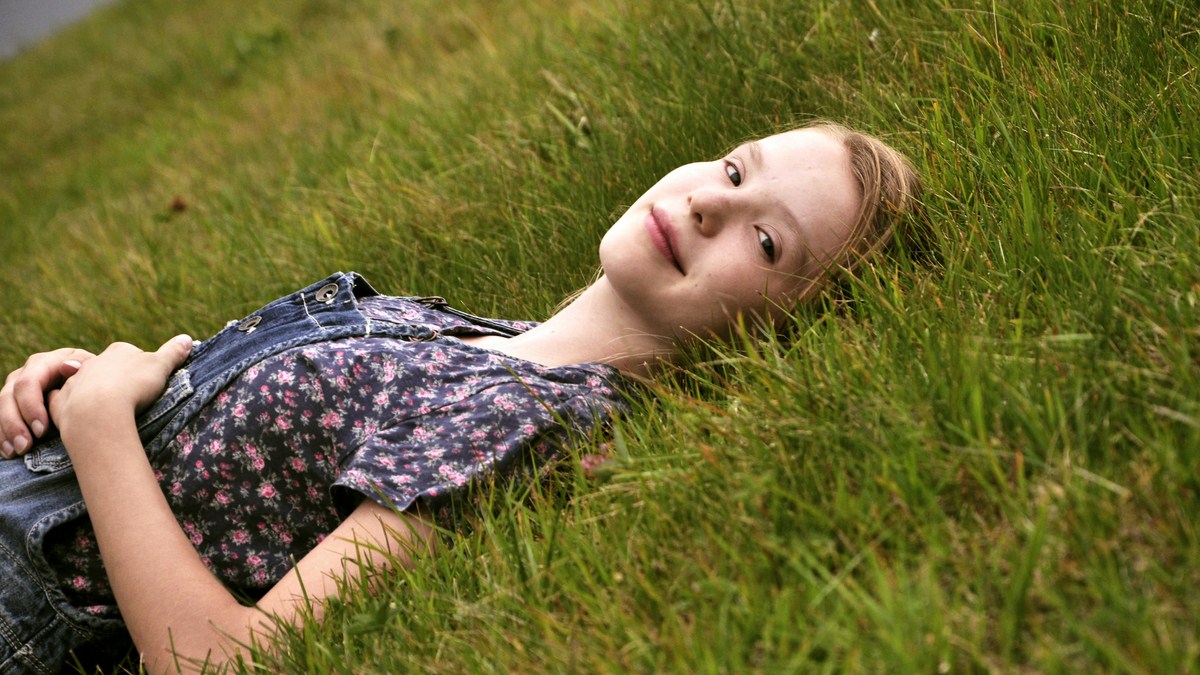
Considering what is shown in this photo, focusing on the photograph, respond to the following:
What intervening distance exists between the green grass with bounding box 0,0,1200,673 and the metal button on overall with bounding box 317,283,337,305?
0.70m

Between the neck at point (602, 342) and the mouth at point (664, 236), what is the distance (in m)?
0.18

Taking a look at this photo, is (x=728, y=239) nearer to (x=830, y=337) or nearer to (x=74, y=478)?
(x=830, y=337)

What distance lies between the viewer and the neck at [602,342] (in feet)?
8.44

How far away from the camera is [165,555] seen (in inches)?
80.7

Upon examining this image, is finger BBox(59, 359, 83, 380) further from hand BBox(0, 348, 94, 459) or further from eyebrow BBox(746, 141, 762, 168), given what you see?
eyebrow BBox(746, 141, 762, 168)

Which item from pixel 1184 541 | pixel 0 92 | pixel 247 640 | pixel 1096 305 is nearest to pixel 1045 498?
pixel 1184 541

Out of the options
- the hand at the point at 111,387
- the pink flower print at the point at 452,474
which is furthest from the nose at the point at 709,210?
the hand at the point at 111,387

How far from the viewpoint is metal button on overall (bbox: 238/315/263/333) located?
256cm

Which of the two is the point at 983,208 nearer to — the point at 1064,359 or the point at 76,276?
the point at 1064,359

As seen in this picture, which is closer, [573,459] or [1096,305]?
[1096,305]

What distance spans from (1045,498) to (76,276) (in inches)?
175

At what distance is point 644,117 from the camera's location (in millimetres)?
3459

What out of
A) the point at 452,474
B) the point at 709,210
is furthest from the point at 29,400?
the point at 709,210

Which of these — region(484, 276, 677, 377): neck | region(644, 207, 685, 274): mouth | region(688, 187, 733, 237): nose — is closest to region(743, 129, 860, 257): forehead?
region(688, 187, 733, 237): nose
